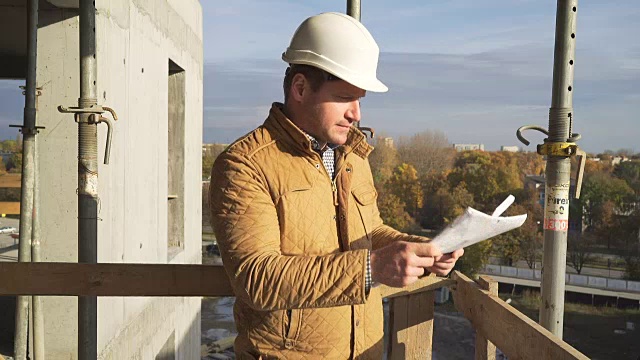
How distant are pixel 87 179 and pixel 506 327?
2.42 m

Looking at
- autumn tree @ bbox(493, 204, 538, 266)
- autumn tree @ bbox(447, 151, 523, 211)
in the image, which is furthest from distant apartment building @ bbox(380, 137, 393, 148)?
autumn tree @ bbox(493, 204, 538, 266)

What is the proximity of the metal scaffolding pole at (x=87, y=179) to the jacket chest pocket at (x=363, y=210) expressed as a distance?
1.79 meters

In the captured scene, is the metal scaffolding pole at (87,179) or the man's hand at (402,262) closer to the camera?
the man's hand at (402,262)

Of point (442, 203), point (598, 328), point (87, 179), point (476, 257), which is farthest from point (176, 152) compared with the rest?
point (442, 203)

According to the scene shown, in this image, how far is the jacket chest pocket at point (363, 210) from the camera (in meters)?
2.23

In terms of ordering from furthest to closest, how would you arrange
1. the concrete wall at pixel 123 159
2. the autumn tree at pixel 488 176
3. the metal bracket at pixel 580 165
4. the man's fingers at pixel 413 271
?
1. the autumn tree at pixel 488 176
2. the concrete wall at pixel 123 159
3. the metal bracket at pixel 580 165
4. the man's fingers at pixel 413 271

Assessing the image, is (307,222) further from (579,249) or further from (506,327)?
(579,249)

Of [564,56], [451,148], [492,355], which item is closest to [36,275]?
[492,355]

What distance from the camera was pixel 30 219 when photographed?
15.2ft

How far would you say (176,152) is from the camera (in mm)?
9102

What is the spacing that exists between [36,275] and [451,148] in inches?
2600

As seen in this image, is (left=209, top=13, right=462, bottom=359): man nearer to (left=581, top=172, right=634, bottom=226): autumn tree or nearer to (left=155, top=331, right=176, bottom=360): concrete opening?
(left=155, top=331, right=176, bottom=360): concrete opening

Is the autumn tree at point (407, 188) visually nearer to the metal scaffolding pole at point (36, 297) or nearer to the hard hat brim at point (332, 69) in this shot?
the metal scaffolding pole at point (36, 297)

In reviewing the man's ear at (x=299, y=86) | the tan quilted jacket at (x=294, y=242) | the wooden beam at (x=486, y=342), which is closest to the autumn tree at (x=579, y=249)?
the wooden beam at (x=486, y=342)
